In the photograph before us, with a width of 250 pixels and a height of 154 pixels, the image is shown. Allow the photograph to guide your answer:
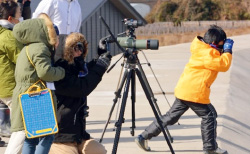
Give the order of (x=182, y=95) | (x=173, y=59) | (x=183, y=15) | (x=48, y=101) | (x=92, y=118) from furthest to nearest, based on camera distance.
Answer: (x=183, y=15) → (x=173, y=59) → (x=92, y=118) → (x=182, y=95) → (x=48, y=101)

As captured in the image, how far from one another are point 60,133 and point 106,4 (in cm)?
1490

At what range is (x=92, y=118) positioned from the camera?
369 inches

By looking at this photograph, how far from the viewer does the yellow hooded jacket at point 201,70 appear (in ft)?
22.7

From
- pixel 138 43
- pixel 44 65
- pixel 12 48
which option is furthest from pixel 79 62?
pixel 12 48

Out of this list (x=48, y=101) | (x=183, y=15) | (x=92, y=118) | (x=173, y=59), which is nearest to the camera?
(x=48, y=101)

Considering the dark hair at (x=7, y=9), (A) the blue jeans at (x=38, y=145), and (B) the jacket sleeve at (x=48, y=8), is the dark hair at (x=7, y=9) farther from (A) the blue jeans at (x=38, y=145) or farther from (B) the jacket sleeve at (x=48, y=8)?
(A) the blue jeans at (x=38, y=145)

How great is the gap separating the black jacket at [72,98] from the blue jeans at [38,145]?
0.21m

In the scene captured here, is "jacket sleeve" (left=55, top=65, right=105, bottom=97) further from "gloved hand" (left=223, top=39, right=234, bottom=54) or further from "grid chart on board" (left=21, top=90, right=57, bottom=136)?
"gloved hand" (left=223, top=39, right=234, bottom=54)

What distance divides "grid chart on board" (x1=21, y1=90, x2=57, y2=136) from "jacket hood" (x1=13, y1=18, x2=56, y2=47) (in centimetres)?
43

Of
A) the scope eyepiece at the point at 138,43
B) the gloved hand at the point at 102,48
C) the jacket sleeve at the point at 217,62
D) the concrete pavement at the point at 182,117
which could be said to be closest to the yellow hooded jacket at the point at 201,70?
the jacket sleeve at the point at 217,62

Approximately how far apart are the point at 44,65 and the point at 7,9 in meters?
1.53

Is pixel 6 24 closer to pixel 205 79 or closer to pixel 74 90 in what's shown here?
pixel 74 90

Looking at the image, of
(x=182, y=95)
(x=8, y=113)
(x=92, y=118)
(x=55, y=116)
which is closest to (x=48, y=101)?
(x=55, y=116)

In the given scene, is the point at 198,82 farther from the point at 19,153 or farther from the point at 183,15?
the point at 183,15
